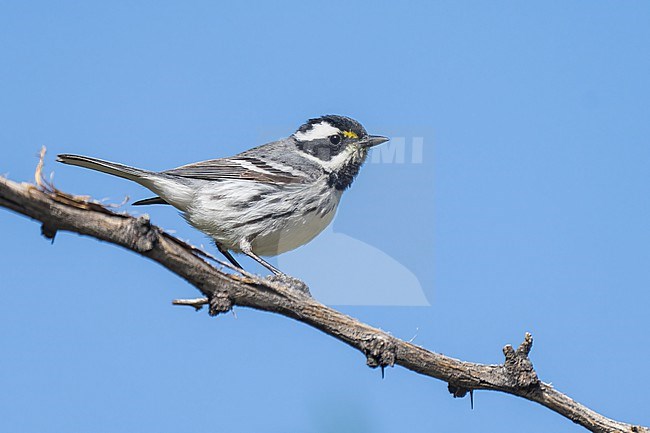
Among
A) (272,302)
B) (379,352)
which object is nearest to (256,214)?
(272,302)

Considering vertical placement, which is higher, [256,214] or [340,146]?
[340,146]

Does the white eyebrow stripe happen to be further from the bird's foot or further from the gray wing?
the bird's foot

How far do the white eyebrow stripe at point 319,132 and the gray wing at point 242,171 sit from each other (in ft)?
1.96

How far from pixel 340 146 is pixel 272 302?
12.1ft

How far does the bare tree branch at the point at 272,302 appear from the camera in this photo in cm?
478

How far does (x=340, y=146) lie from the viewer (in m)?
9.27

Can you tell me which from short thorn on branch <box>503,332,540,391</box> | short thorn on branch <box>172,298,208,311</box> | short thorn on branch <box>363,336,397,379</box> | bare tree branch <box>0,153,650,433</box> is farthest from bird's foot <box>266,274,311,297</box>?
short thorn on branch <box>503,332,540,391</box>

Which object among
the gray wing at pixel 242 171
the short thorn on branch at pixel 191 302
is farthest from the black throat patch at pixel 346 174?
the short thorn on branch at pixel 191 302

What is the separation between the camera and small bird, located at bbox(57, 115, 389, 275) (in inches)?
329

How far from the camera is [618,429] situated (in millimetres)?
6168

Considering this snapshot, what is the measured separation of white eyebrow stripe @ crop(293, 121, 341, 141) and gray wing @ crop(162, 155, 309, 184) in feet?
1.96

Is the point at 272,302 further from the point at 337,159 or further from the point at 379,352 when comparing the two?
the point at 337,159

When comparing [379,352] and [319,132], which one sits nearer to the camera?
[379,352]

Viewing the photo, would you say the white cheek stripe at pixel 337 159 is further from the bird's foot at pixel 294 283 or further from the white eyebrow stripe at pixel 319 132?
the bird's foot at pixel 294 283
